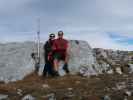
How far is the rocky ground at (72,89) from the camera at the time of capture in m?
25.5

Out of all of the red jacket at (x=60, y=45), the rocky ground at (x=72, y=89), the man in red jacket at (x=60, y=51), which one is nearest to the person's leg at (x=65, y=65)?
the man in red jacket at (x=60, y=51)

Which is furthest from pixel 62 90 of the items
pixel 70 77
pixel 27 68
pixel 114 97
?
pixel 27 68

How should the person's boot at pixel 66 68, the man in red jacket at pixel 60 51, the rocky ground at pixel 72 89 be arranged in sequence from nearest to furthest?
the rocky ground at pixel 72 89, the man in red jacket at pixel 60 51, the person's boot at pixel 66 68

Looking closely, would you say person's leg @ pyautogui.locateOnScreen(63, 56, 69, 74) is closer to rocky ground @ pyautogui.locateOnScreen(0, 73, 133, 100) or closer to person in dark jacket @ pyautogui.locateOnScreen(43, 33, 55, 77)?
person in dark jacket @ pyautogui.locateOnScreen(43, 33, 55, 77)

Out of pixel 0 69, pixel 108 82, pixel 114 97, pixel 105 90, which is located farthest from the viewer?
pixel 0 69

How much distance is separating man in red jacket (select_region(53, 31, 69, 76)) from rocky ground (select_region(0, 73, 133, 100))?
5.53 feet

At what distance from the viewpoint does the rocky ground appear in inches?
1003

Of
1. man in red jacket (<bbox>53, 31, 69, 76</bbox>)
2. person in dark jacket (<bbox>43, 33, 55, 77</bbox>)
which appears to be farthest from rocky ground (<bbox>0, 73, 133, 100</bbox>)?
man in red jacket (<bbox>53, 31, 69, 76</bbox>)

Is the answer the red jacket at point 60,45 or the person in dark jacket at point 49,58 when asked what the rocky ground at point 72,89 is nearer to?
the person in dark jacket at point 49,58

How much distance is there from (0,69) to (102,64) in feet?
25.1

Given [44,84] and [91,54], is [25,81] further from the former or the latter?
[91,54]

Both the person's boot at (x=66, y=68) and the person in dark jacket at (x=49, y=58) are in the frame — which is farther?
the person's boot at (x=66, y=68)

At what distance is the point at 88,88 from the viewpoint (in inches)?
1101

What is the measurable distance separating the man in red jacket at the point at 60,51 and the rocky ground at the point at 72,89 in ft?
5.53
